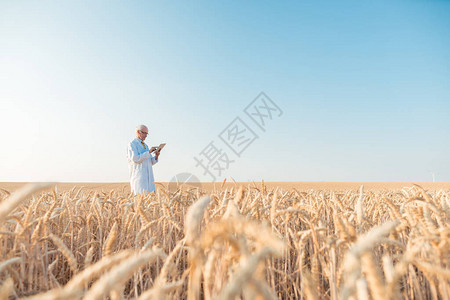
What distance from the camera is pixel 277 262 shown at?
1.80m

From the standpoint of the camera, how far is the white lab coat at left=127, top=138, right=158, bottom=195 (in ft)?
18.2

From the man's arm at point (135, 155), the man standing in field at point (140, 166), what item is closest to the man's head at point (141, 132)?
the man standing in field at point (140, 166)

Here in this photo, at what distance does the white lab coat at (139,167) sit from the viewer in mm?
5547

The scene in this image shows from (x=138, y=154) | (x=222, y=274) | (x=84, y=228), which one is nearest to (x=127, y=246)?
(x=84, y=228)

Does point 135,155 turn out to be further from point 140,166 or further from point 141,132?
point 141,132

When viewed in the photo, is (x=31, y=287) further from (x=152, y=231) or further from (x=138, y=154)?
(x=138, y=154)

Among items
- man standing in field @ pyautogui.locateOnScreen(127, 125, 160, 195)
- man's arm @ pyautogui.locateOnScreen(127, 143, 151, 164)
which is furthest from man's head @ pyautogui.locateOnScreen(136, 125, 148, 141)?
man's arm @ pyautogui.locateOnScreen(127, 143, 151, 164)

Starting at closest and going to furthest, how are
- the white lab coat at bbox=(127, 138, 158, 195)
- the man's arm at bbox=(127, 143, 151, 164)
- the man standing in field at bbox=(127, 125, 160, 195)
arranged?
the man's arm at bbox=(127, 143, 151, 164) < the white lab coat at bbox=(127, 138, 158, 195) < the man standing in field at bbox=(127, 125, 160, 195)

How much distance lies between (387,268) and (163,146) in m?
5.35

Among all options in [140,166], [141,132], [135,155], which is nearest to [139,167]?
[140,166]

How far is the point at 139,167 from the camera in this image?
5770 millimetres

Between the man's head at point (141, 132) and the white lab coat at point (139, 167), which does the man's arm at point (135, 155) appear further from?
the man's head at point (141, 132)

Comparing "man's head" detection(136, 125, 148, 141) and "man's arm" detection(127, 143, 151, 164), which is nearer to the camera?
"man's arm" detection(127, 143, 151, 164)

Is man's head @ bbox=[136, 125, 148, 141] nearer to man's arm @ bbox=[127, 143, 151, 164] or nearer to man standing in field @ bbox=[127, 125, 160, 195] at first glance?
man standing in field @ bbox=[127, 125, 160, 195]
